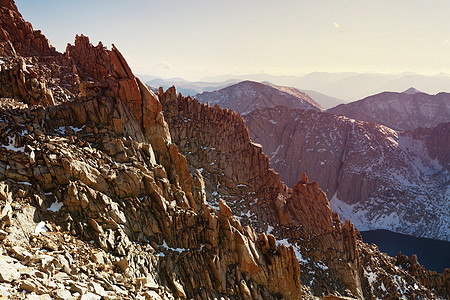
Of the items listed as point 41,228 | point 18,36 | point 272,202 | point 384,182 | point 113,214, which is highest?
point 18,36

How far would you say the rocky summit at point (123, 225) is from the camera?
64.0 ft

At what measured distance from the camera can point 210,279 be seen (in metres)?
32.8

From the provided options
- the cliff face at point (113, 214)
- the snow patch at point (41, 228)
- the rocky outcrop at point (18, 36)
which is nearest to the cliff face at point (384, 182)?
the rocky outcrop at point (18, 36)

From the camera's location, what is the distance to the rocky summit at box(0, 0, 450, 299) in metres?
19.5

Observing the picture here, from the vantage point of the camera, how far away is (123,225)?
28.6 metres

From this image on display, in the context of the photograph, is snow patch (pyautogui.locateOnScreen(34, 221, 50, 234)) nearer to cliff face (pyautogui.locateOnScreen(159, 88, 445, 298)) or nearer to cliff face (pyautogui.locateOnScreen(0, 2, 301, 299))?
cliff face (pyautogui.locateOnScreen(0, 2, 301, 299))

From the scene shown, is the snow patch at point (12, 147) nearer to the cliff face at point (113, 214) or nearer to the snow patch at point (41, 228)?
the cliff face at point (113, 214)

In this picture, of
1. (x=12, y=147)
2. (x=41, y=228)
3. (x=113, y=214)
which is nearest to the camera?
(x=41, y=228)

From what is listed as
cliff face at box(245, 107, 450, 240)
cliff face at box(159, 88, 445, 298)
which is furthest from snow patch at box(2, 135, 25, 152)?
cliff face at box(245, 107, 450, 240)

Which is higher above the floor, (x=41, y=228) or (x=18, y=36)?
(x=18, y=36)

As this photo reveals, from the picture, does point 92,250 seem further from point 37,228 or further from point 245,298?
point 245,298

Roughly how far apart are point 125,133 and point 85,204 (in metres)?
13.7

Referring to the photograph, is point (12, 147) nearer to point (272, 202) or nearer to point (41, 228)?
point (41, 228)

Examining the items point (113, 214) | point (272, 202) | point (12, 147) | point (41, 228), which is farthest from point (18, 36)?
point (272, 202)
